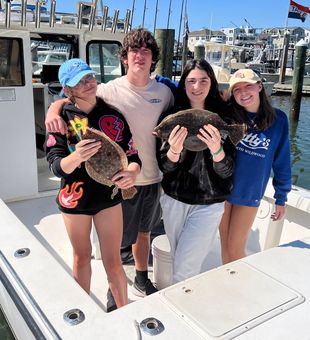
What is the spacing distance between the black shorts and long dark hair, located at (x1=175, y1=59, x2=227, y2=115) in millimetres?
717

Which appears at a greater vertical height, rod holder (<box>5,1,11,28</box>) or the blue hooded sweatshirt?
rod holder (<box>5,1,11,28</box>)

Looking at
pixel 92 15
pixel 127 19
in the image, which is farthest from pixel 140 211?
pixel 127 19

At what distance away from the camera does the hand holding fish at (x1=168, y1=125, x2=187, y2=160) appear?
2.30 meters

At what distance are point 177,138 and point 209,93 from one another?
0.51m

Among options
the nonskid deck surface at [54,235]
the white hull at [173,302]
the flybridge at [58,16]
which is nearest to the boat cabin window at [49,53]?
the flybridge at [58,16]

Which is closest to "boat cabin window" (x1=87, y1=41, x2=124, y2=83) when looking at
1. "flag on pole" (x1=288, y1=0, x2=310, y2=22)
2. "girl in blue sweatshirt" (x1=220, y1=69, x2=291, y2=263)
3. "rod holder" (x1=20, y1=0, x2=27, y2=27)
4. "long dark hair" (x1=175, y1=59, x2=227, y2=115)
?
"rod holder" (x1=20, y1=0, x2=27, y2=27)

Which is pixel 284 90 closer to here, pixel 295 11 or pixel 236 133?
pixel 295 11

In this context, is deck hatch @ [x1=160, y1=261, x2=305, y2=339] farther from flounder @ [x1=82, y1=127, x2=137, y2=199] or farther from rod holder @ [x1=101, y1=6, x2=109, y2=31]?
rod holder @ [x1=101, y1=6, x2=109, y2=31]

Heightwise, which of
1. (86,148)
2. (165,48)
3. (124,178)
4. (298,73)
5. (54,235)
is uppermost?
(165,48)

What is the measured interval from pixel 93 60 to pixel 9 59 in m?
1.23

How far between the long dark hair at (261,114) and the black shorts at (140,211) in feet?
2.81

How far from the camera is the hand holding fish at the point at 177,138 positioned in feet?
7.55

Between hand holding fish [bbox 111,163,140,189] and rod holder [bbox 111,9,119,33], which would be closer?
hand holding fish [bbox 111,163,140,189]

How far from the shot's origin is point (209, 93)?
261 cm
